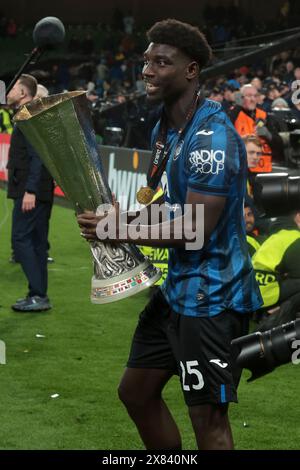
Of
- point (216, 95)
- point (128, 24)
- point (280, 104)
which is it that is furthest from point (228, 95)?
point (128, 24)

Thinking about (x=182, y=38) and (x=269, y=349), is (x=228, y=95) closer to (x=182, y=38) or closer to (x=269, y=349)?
(x=182, y=38)

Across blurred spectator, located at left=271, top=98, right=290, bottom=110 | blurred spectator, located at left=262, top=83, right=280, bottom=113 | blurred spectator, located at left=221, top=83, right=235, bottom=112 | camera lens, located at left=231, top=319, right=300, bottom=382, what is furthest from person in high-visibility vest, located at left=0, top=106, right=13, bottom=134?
camera lens, located at left=231, top=319, right=300, bottom=382

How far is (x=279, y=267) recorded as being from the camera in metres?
7.71

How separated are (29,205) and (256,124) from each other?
4.09 m

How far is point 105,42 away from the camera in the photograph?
36281mm

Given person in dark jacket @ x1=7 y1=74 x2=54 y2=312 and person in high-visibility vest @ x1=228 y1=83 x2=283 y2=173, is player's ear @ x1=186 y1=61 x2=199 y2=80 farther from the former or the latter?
person in high-visibility vest @ x1=228 y1=83 x2=283 y2=173

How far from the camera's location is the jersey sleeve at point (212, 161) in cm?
363

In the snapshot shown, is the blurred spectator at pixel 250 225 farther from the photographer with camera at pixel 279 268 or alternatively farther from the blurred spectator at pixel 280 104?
the blurred spectator at pixel 280 104

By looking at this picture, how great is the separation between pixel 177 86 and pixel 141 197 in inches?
20.1

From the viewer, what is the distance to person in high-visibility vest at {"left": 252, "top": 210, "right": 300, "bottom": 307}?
762 cm

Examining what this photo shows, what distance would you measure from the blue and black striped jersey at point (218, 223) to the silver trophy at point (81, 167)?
6.2 inches
